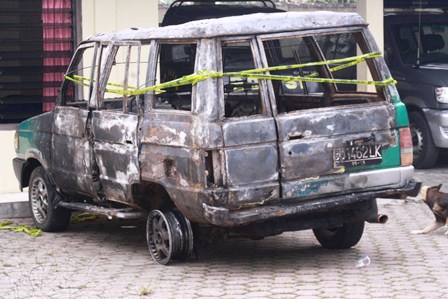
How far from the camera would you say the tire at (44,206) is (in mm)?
11156

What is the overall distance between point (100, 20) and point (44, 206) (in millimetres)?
2918

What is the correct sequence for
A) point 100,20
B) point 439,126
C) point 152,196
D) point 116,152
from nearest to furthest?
point 152,196
point 116,152
point 100,20
point 439,126

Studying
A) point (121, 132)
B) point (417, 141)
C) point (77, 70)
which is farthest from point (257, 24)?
→ point (417, 141)

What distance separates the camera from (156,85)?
9375 mm

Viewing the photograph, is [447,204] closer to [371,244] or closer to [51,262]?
[371,244]

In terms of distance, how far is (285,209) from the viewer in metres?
8.70

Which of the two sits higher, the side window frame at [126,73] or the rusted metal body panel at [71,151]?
the side window frame at [126,73]

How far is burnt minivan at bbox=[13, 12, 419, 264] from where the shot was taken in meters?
8.64

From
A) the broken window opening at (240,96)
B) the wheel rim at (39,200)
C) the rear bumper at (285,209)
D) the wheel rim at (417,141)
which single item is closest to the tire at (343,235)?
the rear bumper at (285,209)

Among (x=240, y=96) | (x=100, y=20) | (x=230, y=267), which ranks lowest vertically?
(x=230, y=267)

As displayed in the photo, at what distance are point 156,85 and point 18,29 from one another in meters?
4.38

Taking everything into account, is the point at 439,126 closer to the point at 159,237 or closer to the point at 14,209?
the point at 14,209

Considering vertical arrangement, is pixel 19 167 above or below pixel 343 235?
above

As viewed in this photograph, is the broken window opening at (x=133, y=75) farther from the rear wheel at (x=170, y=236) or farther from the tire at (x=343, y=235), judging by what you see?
the tire at (x=343, y=235)
